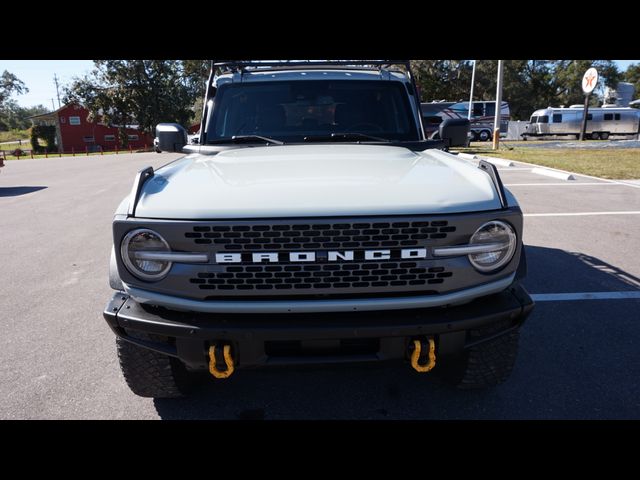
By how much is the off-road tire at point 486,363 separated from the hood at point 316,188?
2.68ft

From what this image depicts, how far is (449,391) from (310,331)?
1271 mm

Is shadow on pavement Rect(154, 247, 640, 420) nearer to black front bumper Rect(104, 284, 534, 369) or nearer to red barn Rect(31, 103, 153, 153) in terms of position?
black front bumper Rect(104, 284, 534, 369)

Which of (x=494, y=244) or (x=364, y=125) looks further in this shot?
(x=364, y=125)

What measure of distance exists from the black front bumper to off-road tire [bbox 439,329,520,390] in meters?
0.34

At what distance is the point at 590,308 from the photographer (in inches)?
157

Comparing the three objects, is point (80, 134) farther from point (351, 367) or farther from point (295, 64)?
point (351, 367)

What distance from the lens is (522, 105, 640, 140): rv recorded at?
118ft

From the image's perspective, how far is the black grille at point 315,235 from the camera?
207 centimetres

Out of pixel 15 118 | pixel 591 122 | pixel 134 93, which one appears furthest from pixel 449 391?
pixel 15 118

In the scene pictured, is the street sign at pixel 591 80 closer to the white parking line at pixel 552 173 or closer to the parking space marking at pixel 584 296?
the white parking line at pixel 552 173

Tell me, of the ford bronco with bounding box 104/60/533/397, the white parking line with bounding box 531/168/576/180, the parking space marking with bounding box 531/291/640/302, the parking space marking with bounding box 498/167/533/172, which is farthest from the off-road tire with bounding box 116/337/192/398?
the parking space marking with bounding box 498/167/533/172

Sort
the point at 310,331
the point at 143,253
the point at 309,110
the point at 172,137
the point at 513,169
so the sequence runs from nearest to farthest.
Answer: the point at 310,331, the point at 143,253, the point at 309,110, the point at 172,137, the point at 513,169

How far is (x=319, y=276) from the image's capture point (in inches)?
83.9

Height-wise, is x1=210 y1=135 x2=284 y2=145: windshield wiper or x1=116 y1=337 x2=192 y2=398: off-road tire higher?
x1=210 y1=135 x2=284 y2=145: windshield wiper
